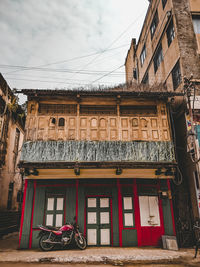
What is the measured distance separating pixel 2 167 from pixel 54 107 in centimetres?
667

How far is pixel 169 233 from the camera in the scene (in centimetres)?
1101

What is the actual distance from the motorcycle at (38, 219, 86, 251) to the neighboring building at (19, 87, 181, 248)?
2.15ft

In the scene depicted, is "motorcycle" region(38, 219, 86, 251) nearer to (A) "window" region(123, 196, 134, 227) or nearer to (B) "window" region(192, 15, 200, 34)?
(A) "window" region(123, 196, 134, 227)

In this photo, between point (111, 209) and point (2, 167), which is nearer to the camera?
point (111, 209)

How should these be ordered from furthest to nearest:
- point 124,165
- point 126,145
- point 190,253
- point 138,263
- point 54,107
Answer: point 54,107 → point 126,145 → point 124,165 → point 190,253 → point 138,263

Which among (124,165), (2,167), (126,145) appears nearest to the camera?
(124,165)

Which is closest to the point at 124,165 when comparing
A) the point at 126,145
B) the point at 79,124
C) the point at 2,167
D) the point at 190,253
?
the point at 126,145

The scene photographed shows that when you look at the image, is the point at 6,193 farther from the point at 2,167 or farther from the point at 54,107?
the point at 54,107

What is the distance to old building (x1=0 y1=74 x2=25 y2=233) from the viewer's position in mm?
15359

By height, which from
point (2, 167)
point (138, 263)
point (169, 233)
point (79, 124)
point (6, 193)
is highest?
point (79, 124)

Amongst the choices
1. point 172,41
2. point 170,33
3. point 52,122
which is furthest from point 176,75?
point 52,122

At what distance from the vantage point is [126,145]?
37.4 ft

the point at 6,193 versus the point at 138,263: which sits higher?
the point at 6,193

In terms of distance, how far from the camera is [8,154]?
16.6 metres
